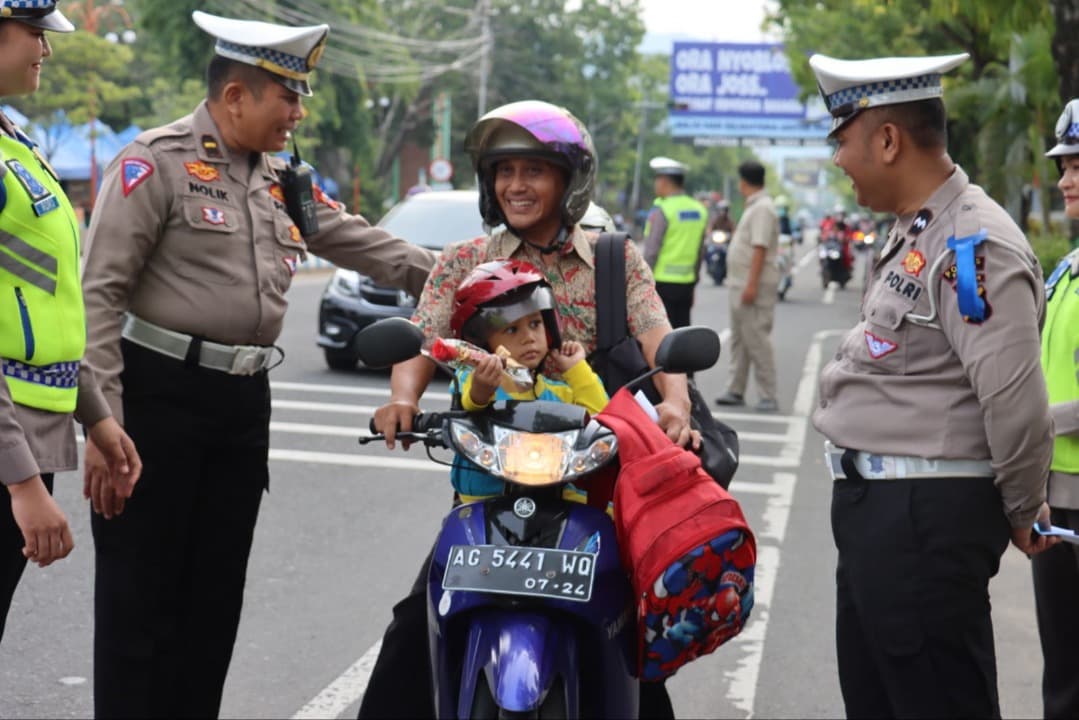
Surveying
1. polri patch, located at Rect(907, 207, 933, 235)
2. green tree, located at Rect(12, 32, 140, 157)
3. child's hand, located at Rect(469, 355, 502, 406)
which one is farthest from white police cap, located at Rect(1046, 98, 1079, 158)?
green tree, located at Rect(12, 32, 140, 157)

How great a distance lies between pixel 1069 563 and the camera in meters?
4.34

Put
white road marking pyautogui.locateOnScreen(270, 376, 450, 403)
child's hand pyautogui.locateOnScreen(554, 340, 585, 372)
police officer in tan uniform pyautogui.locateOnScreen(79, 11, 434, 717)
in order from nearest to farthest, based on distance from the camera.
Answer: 1. child's hand pyautogui.locateOnScreen(554, 340, 585, 372)
2. police officer in tan uniform pyautogui.locateOnScreen(79, 11, 434, 717)
3. white road marking pyautogui.locateOnScreen(270, 376, 450, 403)

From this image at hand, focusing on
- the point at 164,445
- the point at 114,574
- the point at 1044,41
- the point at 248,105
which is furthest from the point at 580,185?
the point at 1044,41

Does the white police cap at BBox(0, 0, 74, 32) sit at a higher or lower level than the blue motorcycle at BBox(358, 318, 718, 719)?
higher

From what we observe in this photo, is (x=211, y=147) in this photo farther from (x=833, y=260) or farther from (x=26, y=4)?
(x=833, y=260)

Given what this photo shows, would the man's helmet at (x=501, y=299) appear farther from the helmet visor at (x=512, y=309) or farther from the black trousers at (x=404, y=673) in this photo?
the black trousers at (x=404, y=673)

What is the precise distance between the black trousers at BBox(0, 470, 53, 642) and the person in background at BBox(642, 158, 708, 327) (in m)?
9.78

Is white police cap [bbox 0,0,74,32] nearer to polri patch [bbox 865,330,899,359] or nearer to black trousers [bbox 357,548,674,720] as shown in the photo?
black trousers [bbox 357,548,674,720]

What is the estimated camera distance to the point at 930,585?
3.28 m

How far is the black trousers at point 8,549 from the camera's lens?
315cm

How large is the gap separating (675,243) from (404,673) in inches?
364

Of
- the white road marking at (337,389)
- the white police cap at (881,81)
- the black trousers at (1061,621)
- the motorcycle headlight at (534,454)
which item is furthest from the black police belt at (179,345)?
the white road marking at (337,389)

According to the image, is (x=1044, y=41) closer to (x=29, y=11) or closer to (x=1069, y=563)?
(x=1069, y=563)

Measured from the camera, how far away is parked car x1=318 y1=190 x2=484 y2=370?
13.5m
